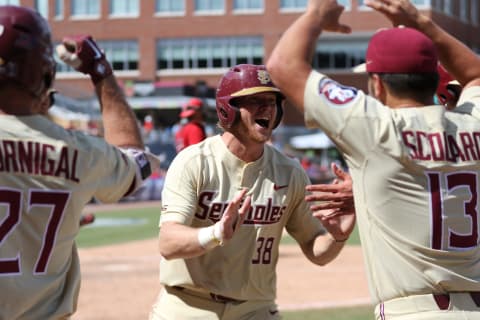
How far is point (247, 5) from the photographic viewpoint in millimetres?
65812

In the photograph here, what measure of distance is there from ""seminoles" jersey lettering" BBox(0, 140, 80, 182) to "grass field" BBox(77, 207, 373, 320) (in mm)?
6817

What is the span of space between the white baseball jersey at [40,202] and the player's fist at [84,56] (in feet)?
1.51

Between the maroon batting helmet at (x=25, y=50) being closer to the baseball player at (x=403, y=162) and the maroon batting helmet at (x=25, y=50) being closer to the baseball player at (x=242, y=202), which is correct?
the baseball player at (x=403, y=162)

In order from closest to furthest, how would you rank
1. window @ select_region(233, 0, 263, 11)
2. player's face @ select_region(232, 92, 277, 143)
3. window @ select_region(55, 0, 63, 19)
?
player's face @ select_region(232, 92, 277, 143) → window @ select_region(233, 0, 263, 11) → window @ select_region(55, 0, 63, 19)

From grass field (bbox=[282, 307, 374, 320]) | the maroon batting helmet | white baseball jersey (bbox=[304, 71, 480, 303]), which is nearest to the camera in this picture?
the maroon batting helmet

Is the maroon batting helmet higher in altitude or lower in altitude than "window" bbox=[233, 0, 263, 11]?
higher

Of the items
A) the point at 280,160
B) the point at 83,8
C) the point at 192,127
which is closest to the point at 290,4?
the point at 83,8

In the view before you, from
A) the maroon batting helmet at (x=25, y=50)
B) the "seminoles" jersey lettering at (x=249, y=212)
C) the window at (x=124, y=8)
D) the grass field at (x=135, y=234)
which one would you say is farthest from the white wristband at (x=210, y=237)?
the window at (x=124, y=8)

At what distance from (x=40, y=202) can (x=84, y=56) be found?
2.69 ft

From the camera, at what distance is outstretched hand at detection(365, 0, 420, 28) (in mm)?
4086

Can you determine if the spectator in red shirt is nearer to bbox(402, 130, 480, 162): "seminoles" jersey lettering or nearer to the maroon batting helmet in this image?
bbox(402, 130, 480, 162): "seminoles" jersey lettering

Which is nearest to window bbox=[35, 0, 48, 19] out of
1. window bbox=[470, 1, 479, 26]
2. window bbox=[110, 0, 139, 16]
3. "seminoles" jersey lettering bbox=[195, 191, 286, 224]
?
window bbox=[110, 0, 139, 16]

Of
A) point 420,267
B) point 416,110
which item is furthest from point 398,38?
point 420,267

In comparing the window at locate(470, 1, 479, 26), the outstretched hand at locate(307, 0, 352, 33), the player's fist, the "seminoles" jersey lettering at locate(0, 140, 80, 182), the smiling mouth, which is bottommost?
the window at locate(470, 1, 479, 26)
